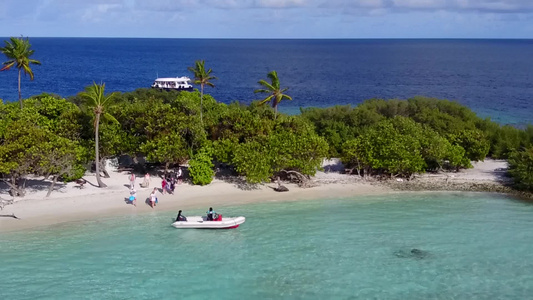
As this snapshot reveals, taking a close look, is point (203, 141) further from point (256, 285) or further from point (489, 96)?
point (489, 96)

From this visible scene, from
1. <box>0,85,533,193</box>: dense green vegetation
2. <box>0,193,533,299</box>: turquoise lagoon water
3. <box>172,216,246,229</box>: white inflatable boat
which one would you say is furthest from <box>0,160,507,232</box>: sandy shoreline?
<box>172,216,246,229</box>: white inflatable boat

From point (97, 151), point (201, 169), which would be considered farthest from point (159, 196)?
point (97, 151)

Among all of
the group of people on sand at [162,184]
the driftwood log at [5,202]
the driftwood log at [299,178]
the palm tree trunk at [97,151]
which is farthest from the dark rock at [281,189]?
the driftwood log at [5,202]

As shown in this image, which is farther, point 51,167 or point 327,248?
point 51,167

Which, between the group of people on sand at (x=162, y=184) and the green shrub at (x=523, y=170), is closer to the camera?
the group of people on sand at (x=162, y=184)

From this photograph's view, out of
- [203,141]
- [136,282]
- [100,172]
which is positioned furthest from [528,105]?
[136,282]

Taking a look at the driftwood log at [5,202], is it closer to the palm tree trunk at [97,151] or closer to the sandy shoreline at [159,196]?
the sandy shoreline at [159,196]
